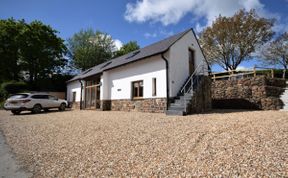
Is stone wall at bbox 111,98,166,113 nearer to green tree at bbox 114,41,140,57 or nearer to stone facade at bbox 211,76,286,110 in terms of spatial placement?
stone facade at bbox 211,76,286,110

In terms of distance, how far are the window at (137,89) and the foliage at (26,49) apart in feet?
66.9

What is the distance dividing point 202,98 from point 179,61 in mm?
2921

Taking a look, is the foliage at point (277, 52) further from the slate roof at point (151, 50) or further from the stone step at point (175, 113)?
the stone step at point (175, 113)

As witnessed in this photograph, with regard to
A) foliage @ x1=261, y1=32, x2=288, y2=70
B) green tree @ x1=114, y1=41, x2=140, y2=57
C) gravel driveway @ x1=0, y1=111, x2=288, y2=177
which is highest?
green tree @ x1=114, y1=41, x2=140, y2=57

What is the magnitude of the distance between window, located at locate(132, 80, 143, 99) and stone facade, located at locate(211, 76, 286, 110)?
288 inches

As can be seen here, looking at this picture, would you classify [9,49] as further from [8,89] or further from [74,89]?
[74,89]

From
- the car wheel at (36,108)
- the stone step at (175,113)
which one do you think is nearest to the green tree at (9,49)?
the car wheel at (36,108)

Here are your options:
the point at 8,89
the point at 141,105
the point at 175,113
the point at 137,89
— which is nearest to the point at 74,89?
the point at 8,89

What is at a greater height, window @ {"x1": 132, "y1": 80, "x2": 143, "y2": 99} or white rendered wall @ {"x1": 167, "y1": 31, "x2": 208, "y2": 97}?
white rendered wall @ {"x1": 167, "y1": 31, "x2": 208, "y2": 97}

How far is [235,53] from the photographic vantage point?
1001 inches

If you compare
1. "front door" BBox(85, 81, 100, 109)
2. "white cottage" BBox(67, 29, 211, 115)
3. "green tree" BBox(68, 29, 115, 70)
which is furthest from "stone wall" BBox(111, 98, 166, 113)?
"green tree" BBox(68, 29, 115, 70)

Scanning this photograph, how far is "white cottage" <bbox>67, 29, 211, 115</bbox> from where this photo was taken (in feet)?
36.8

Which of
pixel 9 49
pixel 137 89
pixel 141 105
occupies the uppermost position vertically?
pixel 9 49

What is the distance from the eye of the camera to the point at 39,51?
2755 centimetres
